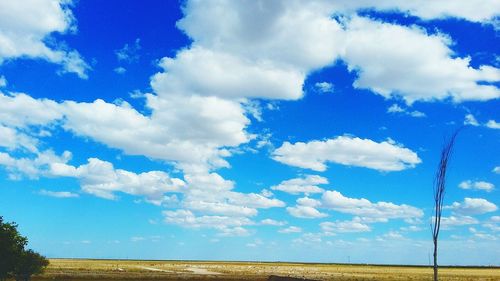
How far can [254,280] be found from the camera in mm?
93250

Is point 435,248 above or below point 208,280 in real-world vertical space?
above

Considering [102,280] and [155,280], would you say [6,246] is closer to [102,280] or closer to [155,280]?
[102,280]

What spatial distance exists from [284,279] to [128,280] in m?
53.3

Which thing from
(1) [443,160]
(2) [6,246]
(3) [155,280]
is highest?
(1) [443,160]

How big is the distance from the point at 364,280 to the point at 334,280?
7.10 m

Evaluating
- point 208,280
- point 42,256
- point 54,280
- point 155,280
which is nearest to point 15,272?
point 42,256

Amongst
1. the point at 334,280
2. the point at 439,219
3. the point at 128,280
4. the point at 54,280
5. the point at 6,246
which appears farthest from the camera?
the point at 334,280

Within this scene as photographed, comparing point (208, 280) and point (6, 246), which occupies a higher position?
point (6, 246)

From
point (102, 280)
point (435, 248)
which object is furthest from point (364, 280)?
point (435, 248)

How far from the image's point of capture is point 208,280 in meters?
90.3

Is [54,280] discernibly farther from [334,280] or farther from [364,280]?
[364,280]

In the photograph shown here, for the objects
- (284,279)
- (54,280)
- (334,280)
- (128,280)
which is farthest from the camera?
(334,280)

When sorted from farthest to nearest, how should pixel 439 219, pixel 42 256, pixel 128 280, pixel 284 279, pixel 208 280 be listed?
pixel 208 280
pixel 128 280
pixel 42 256
pixel 284 279
pixel 439 219

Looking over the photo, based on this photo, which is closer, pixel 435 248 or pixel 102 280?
pixel 435 248
